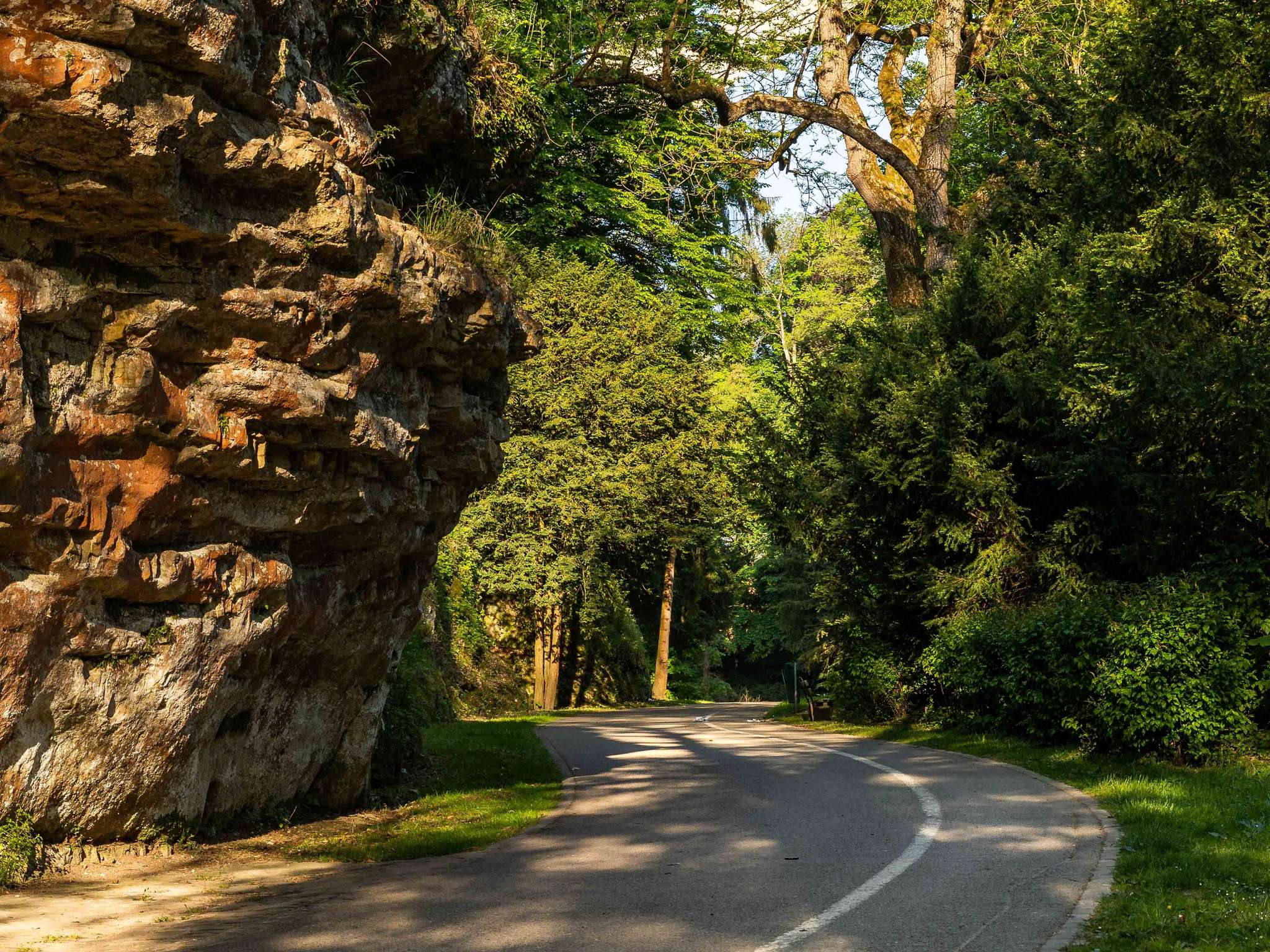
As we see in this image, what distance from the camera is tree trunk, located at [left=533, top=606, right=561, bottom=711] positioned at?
33.0m

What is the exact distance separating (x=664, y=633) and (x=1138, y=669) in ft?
96.6

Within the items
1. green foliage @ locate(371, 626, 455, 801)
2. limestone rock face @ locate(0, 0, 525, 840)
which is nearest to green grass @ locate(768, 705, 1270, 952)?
limestone rock face @ locate(0, 0, 525, 840)

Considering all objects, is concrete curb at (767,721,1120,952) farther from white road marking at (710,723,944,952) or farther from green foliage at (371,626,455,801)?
green foliage at (371,626,455,801)

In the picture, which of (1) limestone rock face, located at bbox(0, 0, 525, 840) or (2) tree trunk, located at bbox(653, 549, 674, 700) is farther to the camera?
(2) tree trunk, located at bbox(653, 549, 674, 700)

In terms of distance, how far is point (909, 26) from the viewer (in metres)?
24.6

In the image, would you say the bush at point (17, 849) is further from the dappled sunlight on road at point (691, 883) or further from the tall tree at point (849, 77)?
the tall tree at point (849, 77)

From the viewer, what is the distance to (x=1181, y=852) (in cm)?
816

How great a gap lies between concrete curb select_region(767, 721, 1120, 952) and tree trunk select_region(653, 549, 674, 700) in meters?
27.3

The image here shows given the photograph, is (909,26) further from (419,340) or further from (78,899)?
(78,899)

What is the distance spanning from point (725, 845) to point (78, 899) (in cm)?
497

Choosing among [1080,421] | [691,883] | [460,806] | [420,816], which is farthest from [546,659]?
[691,883]

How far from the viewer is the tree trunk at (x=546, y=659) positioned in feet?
108

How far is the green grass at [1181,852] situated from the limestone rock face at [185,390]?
6.66 metres

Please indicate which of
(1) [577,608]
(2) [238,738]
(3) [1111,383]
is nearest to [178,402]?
(2) [238,738]
